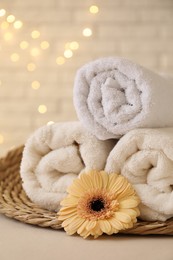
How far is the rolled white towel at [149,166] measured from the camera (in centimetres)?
71

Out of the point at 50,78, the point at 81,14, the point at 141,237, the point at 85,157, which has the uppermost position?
the point at 81,14

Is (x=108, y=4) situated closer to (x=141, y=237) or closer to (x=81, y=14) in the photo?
(x=81, y=14)

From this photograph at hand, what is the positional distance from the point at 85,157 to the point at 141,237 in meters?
0.18

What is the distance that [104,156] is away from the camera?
789 mm

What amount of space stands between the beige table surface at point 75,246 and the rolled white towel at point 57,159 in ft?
0.35

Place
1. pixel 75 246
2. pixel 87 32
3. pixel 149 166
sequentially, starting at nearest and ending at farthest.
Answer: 1. pixel 75 246
2. pixel 149 166
3. pixel 87 32

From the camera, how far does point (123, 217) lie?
68 centimetres

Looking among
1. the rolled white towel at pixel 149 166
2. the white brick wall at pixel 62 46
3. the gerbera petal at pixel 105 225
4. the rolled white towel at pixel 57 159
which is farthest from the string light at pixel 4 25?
the gerbera petal at pixel 105 225

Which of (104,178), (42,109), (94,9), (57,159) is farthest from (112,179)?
(94,9)

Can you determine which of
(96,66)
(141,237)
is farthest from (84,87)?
(141,237)

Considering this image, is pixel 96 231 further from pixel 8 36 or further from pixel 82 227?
pixel 8 36

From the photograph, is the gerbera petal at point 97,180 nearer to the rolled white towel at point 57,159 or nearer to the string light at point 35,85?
the rolled white towel at point 57,159

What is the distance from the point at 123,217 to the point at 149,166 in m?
0.11

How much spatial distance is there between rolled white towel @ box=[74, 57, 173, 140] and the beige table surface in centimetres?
20
